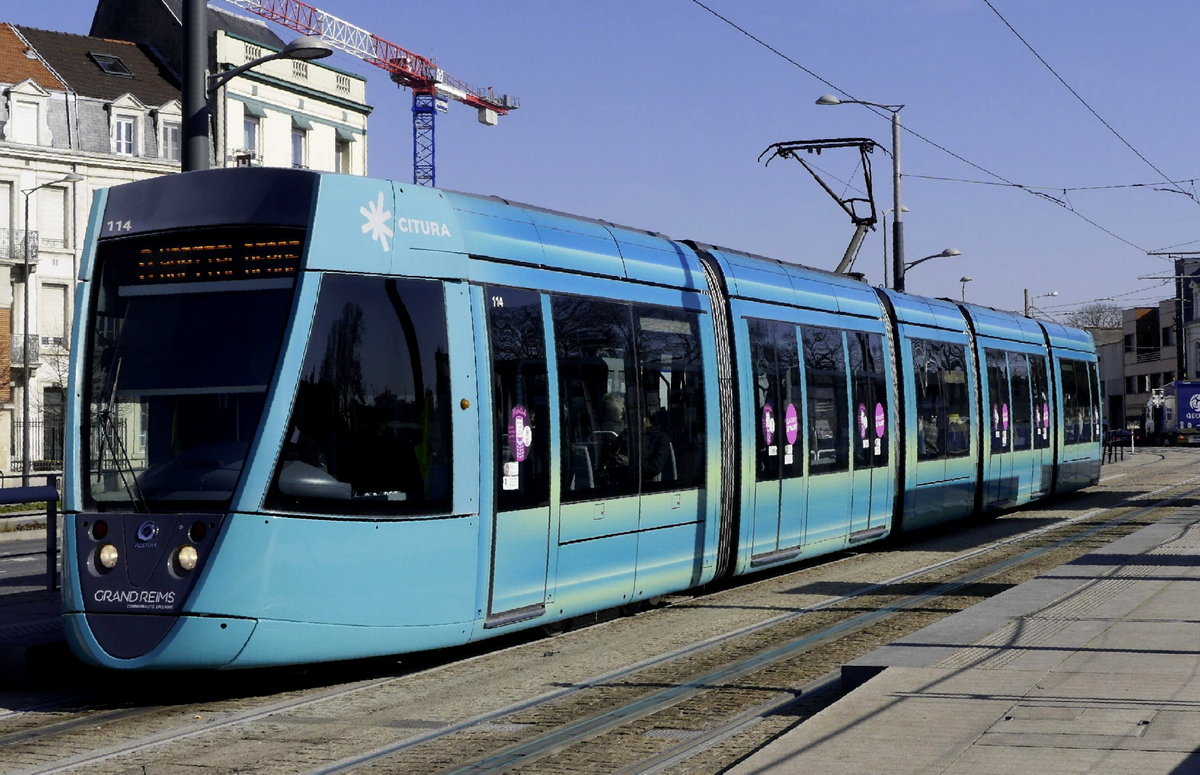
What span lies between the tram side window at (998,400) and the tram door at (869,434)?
5.35 meters

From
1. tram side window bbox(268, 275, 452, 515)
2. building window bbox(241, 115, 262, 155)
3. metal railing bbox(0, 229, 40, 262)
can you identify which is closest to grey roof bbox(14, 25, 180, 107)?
building window bbox(241, 115, 262, 155)

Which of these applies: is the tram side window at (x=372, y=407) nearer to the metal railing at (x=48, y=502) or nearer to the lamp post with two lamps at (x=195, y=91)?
the lamp post with two lamps at (x=195, y=91)

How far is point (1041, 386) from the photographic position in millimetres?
26531

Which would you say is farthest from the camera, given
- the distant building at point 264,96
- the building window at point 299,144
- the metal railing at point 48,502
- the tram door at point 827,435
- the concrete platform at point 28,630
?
the building window at point 299,144

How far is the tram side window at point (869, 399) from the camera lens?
17.7 meters

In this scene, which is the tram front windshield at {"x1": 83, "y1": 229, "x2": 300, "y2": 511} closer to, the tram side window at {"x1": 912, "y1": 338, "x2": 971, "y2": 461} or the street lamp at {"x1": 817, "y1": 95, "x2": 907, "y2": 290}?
the tram side window at {"x1": 912, "y1": 338, "x2": 971, "y2": 461}

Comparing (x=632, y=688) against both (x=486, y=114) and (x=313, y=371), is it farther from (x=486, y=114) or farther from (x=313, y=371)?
(x=486, y=114)

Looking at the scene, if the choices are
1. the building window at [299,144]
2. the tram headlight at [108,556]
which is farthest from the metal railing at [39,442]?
the tram headlight at [108,556]

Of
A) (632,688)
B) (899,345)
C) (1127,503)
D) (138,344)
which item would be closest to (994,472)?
(899,345)

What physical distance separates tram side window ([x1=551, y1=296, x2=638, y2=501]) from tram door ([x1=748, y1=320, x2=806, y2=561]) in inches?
107

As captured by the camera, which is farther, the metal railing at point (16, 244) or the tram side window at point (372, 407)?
the metal railing at point (16, 244)

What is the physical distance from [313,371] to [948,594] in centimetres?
764

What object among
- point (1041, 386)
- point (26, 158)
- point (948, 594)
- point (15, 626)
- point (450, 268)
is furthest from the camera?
point (26, 158)

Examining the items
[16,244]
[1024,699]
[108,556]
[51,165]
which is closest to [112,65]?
[51,165]
